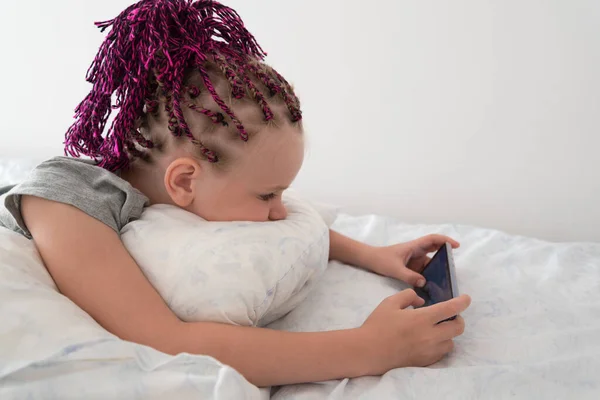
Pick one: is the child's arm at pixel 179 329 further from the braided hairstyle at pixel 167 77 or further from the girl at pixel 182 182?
the braided hairstyle at pixel 167 77

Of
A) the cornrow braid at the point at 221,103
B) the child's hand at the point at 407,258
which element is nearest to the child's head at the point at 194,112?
the cornrow braid at the point at 221,103

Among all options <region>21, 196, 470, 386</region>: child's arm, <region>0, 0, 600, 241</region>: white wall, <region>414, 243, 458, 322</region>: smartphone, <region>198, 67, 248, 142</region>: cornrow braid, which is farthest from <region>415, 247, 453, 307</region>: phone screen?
<region>0, 0, 600, 241</region>: white wall

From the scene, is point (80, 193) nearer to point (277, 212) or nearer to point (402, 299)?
point (277, 212)

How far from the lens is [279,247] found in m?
0.77

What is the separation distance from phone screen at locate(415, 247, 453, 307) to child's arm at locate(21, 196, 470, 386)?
5.3 inches

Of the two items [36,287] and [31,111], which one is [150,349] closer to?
[36,287]

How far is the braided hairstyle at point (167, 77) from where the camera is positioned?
29.6 inches

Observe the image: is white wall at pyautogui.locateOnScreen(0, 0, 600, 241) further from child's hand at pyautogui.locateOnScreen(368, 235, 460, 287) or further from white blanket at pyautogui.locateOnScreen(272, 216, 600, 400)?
child's hand at pyautogui.locateOnScreen(368, 235, 460, 287)

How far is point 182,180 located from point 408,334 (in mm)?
384

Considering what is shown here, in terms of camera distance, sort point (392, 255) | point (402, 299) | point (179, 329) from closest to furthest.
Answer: point (179, 329) → point (402, 299) → point (392, 255)

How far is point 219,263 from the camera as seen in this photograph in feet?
2.32

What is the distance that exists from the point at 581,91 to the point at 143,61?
117cm

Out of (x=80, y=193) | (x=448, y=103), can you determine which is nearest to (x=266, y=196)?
(x=80, y=193)

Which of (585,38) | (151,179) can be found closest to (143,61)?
(151,179)
